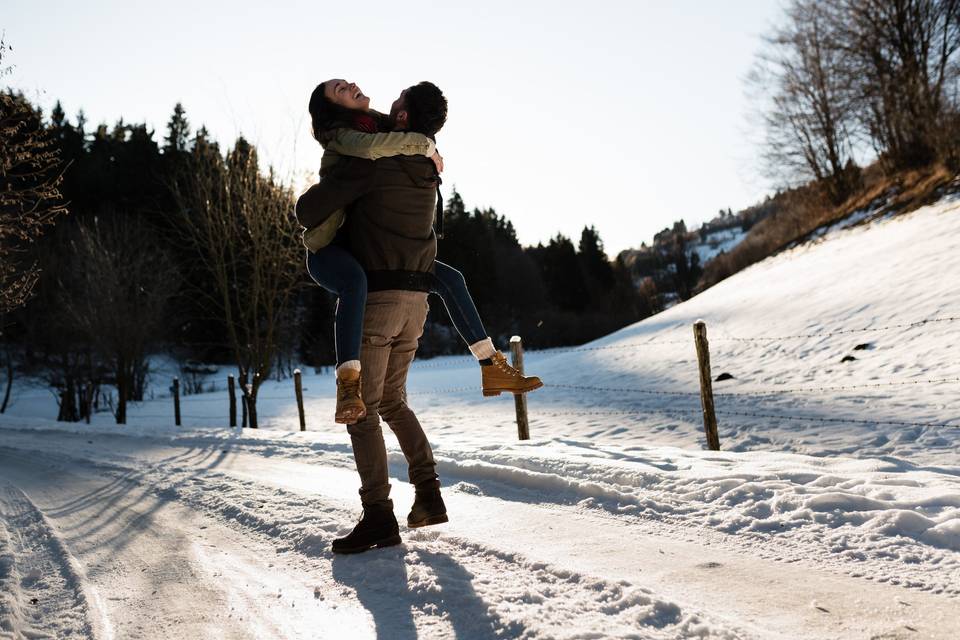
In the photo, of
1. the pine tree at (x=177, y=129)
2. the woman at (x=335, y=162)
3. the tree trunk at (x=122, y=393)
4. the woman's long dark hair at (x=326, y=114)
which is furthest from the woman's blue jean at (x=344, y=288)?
the pine tree at (x=177, y=129)

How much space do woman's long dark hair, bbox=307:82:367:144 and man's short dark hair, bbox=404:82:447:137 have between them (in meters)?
0.21

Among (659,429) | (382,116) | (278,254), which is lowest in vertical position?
(659,429)

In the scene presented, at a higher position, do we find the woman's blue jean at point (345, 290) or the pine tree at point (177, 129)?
the pine tree at point (177, 129)

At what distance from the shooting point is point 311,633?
1.79 metres

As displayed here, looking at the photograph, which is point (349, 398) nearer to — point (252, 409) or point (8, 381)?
point (252, 409)

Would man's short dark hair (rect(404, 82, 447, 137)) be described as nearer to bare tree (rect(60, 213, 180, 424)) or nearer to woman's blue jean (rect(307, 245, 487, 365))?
woman's blue jean (rect(307, 245, 487, 365))

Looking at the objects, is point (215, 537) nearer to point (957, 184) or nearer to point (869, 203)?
point (957, 184)

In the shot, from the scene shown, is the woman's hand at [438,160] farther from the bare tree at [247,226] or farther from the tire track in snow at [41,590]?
the bare tree at [247,226]

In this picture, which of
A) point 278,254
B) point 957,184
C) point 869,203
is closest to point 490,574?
point 278,254

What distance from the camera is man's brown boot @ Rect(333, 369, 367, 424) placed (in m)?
2.32

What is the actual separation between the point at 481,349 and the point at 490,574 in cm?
106

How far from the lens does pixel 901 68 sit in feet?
71.4

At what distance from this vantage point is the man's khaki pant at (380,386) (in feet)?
8.52

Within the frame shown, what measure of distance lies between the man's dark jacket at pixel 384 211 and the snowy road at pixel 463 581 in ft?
3.62
